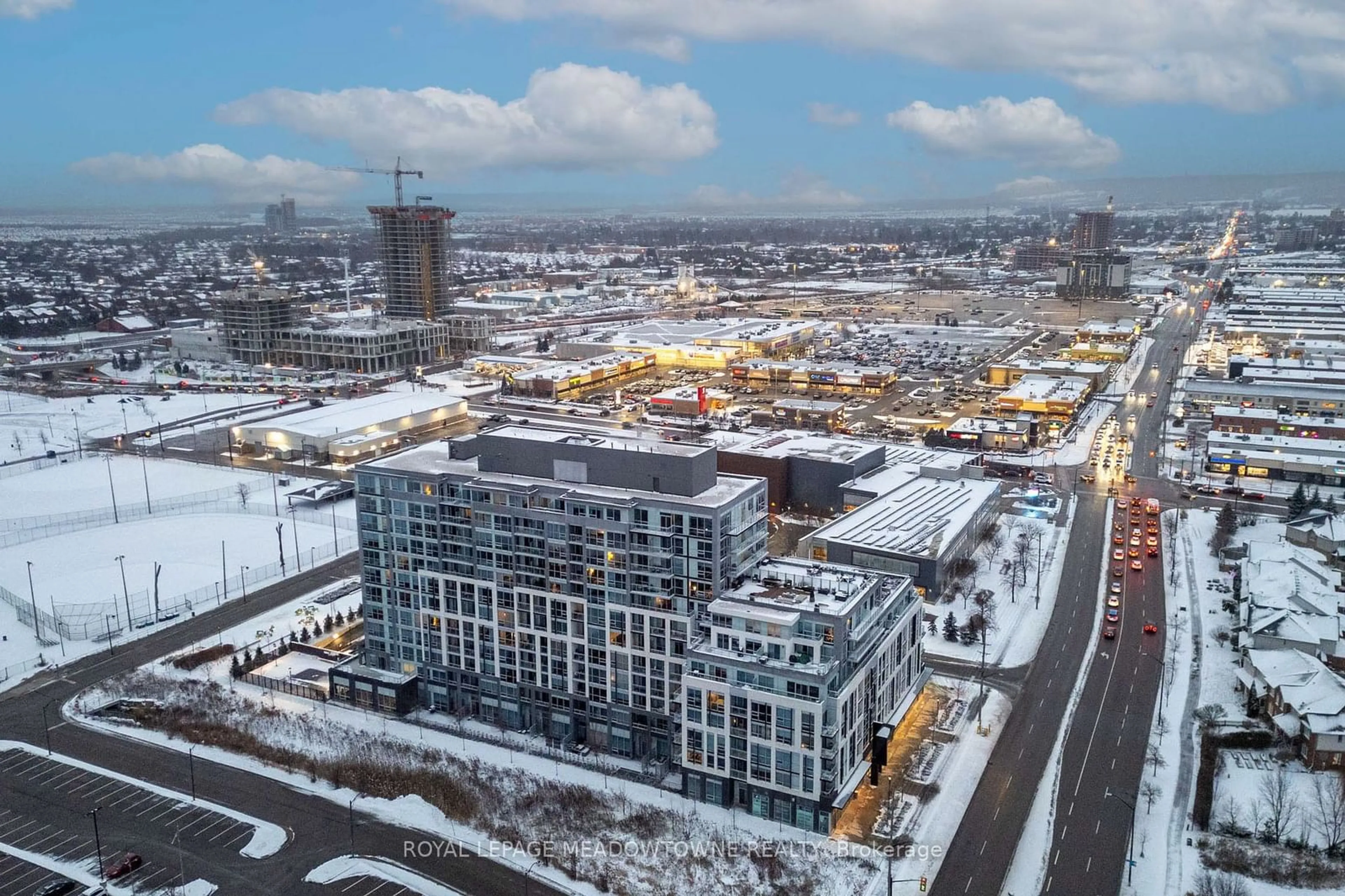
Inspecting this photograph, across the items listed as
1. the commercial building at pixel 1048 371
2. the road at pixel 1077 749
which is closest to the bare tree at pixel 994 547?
the road at pixel 1077 749

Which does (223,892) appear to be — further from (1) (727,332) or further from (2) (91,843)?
(1) (727,332)

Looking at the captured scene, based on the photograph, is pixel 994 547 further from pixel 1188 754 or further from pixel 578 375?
pixel 578 375

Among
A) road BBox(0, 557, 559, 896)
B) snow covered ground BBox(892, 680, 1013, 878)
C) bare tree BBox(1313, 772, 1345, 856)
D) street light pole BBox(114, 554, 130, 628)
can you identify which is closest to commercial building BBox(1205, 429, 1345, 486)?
snow covered ground BBox(892, 680, 1013, 878)

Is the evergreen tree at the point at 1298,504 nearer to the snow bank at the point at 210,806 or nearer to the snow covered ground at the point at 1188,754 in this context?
the snow covered ground at the point at 1188,754

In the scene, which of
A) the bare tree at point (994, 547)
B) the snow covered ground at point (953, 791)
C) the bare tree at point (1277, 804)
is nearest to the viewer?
the snow covered ground at point (953, 791)

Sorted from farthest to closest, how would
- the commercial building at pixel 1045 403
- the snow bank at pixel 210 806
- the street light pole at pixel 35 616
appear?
the commercial building at pixel 1045 403 → the street light pole at pixel 35 616 → the snow bank at pixel 210 806
